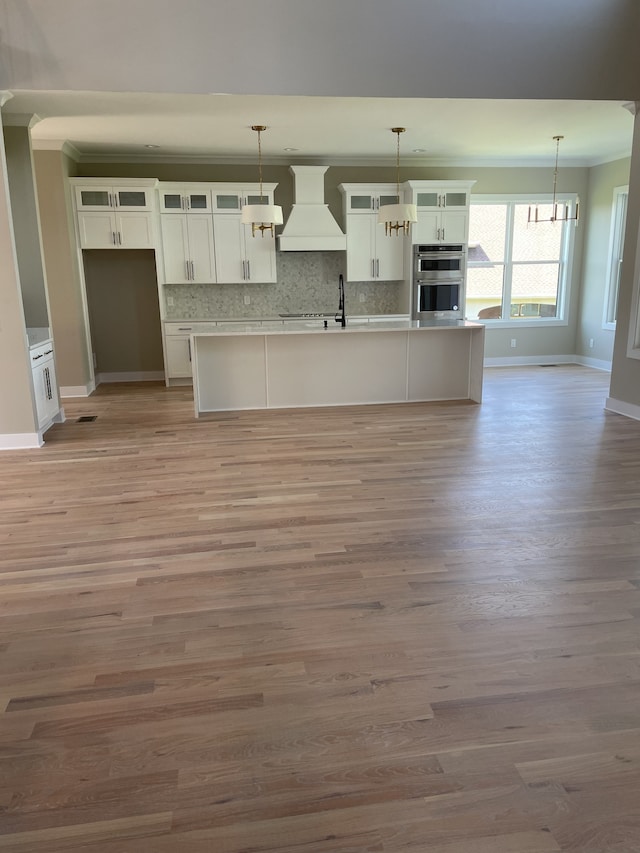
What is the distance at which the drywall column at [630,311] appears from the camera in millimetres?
5480

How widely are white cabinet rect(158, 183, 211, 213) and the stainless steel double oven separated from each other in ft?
9.16

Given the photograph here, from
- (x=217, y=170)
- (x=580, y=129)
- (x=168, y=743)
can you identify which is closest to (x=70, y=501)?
(x=168, y=743)

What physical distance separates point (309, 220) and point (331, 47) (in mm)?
3191

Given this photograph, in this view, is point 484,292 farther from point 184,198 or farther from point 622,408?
point 184,198

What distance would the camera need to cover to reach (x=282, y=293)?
8406mm

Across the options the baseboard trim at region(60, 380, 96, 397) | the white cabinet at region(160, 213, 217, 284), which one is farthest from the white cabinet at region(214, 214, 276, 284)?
the baseboard trim at region(60, 380, 96, 397)

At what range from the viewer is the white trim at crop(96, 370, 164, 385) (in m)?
8.45

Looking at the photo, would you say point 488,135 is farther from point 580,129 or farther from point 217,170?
point 217,170

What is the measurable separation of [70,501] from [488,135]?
5888 millimetres

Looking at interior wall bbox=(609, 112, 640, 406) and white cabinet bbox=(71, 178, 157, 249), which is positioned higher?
white cabinet bbox=(71, 178, 157, 249)

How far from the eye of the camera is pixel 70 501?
3932mm

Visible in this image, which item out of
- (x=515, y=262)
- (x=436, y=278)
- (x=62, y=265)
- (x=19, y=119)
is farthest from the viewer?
(x=515, y=262)

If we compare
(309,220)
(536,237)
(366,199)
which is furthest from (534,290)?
(309,220)

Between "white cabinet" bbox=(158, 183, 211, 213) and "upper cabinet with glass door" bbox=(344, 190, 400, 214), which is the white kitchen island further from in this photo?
"white cabinet" bbox=(158, 183, 211, 213)
